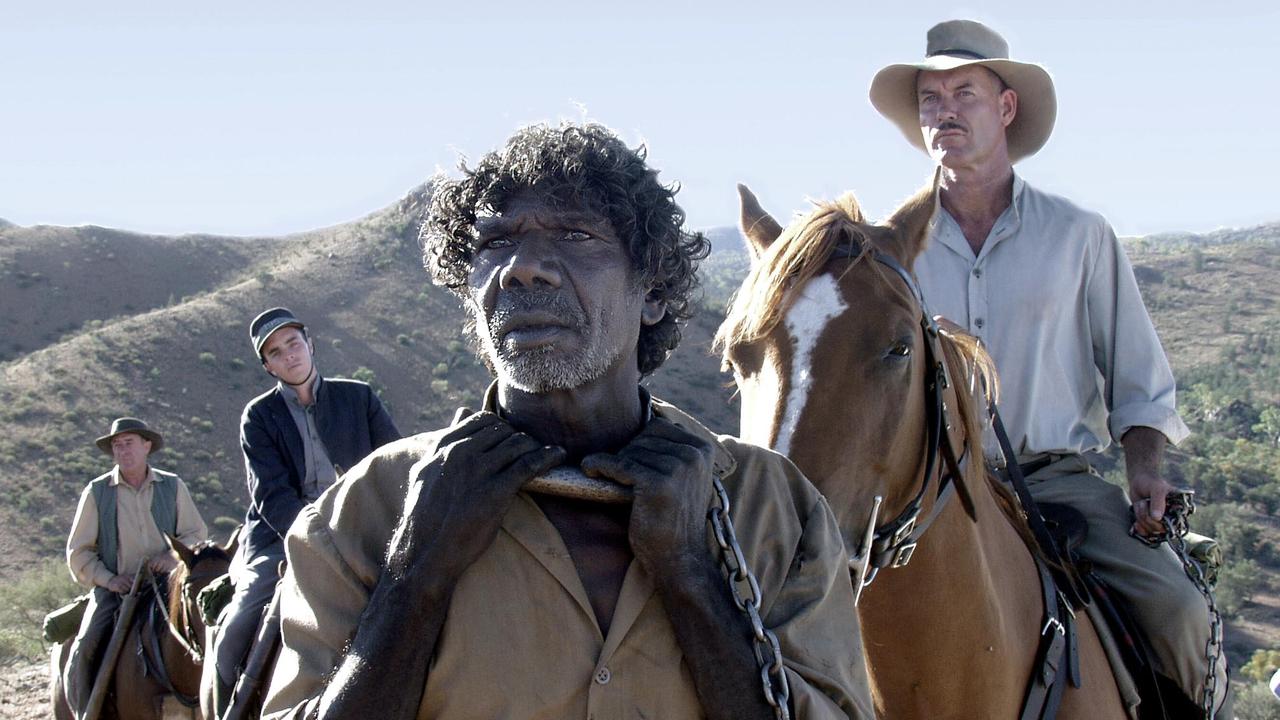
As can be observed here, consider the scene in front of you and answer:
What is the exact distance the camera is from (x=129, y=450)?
10656 millimetres

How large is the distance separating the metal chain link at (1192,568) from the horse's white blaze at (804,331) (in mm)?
1809

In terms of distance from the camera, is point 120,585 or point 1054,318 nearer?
point 1054,318

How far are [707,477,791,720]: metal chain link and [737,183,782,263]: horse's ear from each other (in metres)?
1.93

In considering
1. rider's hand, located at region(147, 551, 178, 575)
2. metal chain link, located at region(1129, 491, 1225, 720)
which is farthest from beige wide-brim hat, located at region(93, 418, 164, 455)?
metal chain link, located at region(1129, 491, 1225, 720)

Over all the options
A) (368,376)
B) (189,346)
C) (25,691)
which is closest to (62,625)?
(25,691)

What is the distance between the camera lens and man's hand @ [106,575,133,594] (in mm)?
10039

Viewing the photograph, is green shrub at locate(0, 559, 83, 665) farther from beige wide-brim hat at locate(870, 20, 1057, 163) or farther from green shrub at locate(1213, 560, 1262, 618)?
green shrub at locate(1213, 560, 1262, 618)

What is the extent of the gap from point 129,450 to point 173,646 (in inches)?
85.2

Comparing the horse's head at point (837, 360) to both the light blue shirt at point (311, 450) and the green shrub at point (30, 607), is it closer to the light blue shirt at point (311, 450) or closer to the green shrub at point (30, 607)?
the light blue shirt at point (311, 450)

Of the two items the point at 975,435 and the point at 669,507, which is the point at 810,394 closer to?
the point at 975,435

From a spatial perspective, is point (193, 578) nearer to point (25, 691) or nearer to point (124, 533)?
point (124, 533)

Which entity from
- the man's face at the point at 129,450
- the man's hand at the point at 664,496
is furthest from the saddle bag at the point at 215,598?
the man's hand at the point at 664,496

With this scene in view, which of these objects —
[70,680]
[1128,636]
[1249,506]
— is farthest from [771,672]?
[1249,506]

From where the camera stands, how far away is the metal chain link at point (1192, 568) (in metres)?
4.42
